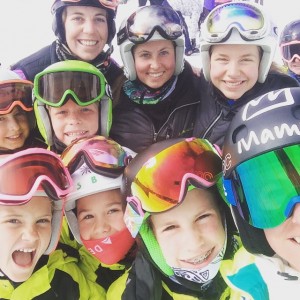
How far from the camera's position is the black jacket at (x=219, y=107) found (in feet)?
11.8

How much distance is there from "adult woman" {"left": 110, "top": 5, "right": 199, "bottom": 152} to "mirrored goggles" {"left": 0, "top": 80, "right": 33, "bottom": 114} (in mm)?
798

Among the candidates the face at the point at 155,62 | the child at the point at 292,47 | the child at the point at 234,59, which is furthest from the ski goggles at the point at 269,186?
the child at the point at 292,47

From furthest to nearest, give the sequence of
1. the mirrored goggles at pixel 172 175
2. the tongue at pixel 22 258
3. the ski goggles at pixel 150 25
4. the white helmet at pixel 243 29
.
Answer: the ski goggles at pixel 150 25 → the white helmet at pixel 243 29 → the tongue at pixel 22 258 → the mirrored goggles at pixel 172 175

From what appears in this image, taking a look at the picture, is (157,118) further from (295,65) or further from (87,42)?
(295,65)

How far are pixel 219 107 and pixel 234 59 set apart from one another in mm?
445

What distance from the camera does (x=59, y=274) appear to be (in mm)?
2625

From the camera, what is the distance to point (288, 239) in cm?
189

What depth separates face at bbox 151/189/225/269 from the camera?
2.25m

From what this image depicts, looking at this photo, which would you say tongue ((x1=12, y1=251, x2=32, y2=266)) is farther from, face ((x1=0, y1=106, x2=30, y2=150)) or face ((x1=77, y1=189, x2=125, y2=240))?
face ((x1=0, y1=106, x2=30, y2=150))

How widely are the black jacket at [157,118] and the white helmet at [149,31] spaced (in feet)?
0.73

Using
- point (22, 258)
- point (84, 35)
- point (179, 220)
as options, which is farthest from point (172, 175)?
point (84, 35)

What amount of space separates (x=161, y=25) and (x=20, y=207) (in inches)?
83.1

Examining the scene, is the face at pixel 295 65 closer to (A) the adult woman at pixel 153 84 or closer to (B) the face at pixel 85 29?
(A) the adult woman at pixel 153 84

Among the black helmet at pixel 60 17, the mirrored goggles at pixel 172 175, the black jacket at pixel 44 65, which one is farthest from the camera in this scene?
the black jacket at pixel 44 65
